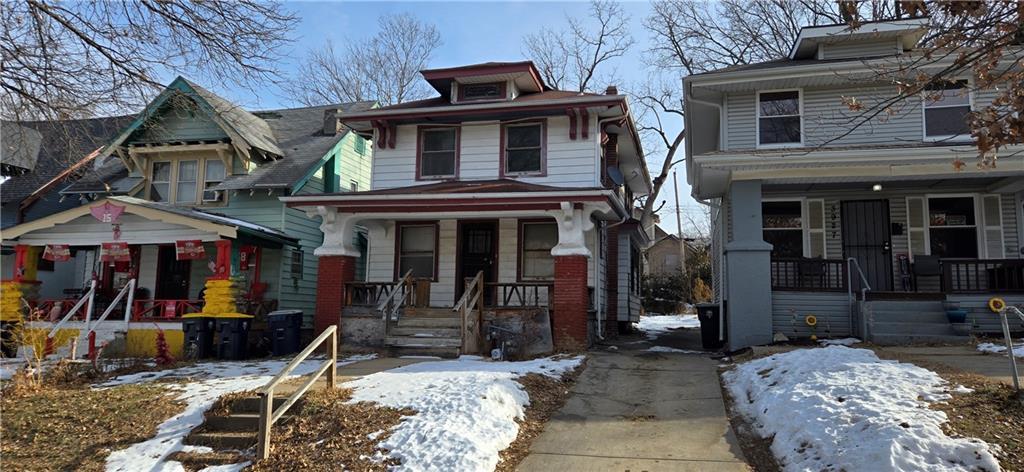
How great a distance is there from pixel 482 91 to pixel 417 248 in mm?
4300

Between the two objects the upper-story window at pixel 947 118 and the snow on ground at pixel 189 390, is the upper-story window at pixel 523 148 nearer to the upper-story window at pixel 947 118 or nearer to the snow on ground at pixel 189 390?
the snow on ground at pixel 189 390

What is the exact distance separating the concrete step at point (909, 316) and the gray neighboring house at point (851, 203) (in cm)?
2

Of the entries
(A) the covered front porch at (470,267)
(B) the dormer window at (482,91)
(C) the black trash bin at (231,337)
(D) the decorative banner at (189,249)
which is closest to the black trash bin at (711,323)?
(A) the covered front porch at (470,267)

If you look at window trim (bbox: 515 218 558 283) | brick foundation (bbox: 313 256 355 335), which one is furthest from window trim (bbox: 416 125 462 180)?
brick foundation (bbox: 313 256 355 335)

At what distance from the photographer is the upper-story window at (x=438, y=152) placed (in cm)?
1573

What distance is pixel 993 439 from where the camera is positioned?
541 centimetres

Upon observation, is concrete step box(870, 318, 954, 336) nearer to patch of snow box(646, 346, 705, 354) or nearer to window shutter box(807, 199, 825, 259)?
window shutter box(807, 199, 825, 259)

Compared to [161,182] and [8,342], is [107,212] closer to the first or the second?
[8,342]

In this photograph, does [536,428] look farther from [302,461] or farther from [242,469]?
[242,469]

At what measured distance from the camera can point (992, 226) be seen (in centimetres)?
1354

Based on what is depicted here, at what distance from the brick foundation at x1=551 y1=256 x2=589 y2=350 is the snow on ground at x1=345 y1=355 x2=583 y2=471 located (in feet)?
9.06

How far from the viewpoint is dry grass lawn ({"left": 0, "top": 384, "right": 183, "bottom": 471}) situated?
22.6 ft

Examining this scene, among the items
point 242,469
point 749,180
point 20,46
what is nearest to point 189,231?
point 20,46

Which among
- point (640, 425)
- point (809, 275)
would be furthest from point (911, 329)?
point (640, 425)
